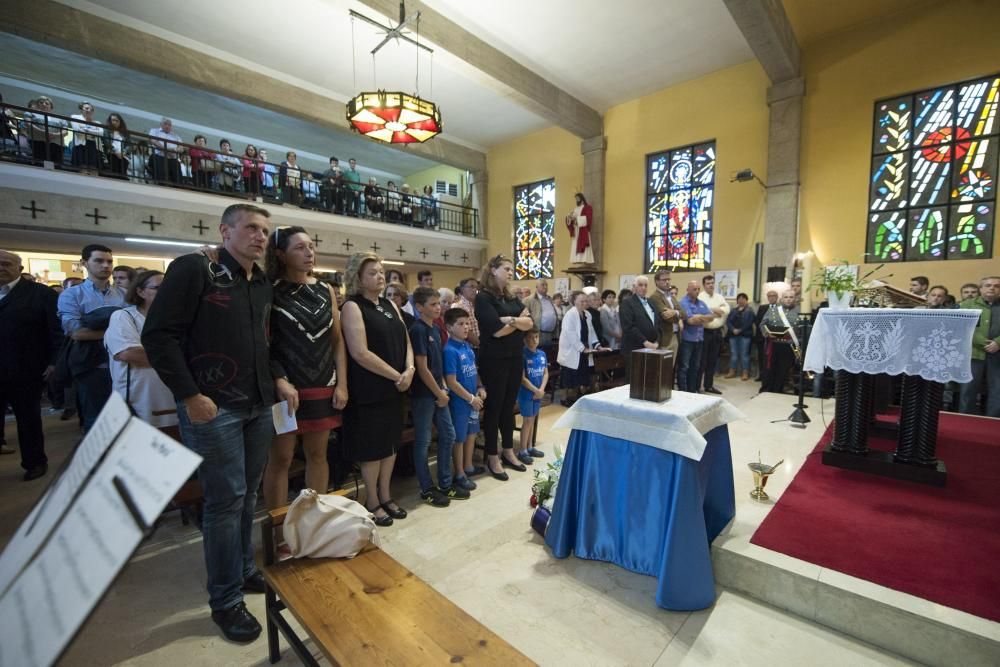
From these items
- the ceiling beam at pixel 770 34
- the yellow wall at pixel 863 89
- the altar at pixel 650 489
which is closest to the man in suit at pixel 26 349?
the altar at pixel 650 489

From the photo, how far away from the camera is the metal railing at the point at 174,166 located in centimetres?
635

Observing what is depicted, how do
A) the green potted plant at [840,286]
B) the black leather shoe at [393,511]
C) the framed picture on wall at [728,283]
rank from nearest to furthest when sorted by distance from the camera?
the black leather shoe at [393,511]
the green potted plant at [840,286]
the framed picture on wall at [728,283]

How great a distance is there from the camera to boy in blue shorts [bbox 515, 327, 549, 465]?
355cm

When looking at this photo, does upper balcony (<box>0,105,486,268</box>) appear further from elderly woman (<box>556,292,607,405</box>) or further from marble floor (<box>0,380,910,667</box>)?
elderly woman (<box>556,292,607,405</box>)

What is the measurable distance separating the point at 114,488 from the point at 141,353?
7.48 feet

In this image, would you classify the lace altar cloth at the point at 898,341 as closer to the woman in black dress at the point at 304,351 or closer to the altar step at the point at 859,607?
the altar step at the point at 859,607

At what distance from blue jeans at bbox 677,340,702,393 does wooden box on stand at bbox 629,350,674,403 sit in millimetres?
3838

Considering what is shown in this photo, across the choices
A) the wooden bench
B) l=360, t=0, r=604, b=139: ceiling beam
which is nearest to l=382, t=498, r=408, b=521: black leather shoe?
the wooden bench

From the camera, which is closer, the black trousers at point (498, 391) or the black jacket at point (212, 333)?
the black jacket at point (212, 333)

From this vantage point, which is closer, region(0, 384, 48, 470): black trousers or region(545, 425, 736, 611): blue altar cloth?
region(545, 425, 736, 611): blue altar cloth

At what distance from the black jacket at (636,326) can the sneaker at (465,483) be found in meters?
2.86

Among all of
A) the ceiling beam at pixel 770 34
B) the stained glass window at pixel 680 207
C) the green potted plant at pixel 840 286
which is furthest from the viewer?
the stained glass window at pixel 680 207

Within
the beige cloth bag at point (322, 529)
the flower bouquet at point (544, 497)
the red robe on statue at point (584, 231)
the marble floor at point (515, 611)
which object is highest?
the red robe on statue at point (584, 231)

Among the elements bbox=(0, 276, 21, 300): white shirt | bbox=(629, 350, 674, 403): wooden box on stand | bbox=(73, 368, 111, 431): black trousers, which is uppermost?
bbox=(0, 276, 21, 300): white shirt
